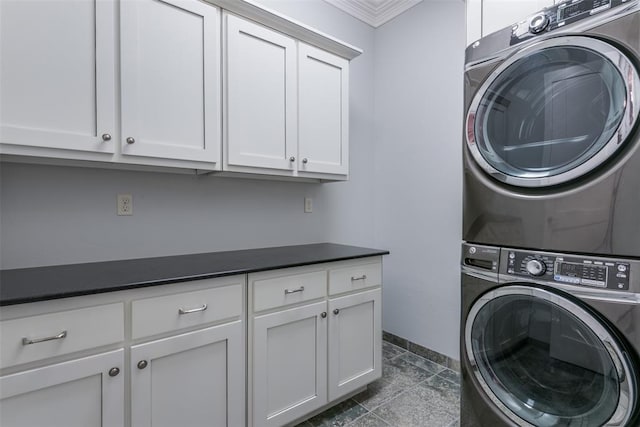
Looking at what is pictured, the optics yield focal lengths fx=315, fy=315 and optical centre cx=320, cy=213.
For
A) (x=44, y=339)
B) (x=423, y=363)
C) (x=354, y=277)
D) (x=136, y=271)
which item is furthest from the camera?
(x=423, y=363)

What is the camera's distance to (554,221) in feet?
3.81

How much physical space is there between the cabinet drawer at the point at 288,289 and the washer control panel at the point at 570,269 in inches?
34.7

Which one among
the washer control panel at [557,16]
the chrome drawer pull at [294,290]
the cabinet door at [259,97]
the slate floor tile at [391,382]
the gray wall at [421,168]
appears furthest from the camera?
the gray wall at [421,168]

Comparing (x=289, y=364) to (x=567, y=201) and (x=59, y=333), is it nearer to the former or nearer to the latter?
(x=59, y=333)

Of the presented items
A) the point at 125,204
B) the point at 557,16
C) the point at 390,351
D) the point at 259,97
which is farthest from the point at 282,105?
the point at 390,351

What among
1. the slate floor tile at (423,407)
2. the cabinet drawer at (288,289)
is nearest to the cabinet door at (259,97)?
the cabinet drawer at (288,289)

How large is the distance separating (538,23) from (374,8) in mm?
1899

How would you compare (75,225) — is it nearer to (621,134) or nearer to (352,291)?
(352,291)

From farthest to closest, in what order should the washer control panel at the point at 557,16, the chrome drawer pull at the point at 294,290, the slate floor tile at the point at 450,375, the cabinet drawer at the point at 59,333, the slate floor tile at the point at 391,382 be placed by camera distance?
the slate floor tile at the point at 450,375
the slate floor tile at the point at 391,382
the chrome drawer pull at the point at 294,290
the washer control panel at the point at 557,16
the cabinet drawer at the point at 59,333

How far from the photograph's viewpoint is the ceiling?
260 centimetres

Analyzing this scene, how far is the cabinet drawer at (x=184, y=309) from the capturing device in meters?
1.20

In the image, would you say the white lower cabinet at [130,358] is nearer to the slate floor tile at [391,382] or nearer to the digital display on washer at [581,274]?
the slate floor tile at [391,382]

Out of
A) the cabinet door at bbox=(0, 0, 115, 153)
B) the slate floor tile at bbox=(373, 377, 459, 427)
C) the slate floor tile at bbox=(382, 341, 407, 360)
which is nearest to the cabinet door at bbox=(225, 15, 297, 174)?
the cabinet door at bbox=(0, 0, 115, 153)

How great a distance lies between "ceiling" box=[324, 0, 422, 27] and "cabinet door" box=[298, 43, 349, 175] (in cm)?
80
